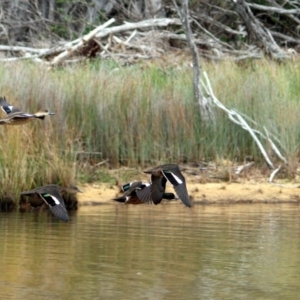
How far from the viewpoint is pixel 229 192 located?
13289mm

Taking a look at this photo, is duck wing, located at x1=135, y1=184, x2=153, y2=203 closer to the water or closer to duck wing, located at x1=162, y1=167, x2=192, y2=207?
duck wing, located at x1=162, y1=167, x2=192, y2=207

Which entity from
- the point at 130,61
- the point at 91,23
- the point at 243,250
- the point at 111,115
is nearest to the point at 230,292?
the point at 243,250

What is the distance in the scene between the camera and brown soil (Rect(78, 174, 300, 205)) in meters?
12.9

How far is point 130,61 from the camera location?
17.6m

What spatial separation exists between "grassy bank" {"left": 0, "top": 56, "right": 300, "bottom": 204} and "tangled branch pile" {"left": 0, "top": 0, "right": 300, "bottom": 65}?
7.95 ft

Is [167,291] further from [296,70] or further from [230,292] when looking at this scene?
[296,70]

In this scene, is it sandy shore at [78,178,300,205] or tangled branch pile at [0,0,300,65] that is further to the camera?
tangled branch pile at [0,0,300,65]

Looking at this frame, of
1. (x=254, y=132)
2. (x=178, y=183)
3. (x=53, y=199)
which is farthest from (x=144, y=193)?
(x=254, y=132)

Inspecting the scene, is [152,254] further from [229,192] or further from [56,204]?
[229,192]

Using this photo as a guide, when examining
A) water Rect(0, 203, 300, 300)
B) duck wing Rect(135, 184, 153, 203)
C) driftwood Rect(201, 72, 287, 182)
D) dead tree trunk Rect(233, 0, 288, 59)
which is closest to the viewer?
water Rect(0, 203, 300, 300)

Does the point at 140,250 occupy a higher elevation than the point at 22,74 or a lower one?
lower

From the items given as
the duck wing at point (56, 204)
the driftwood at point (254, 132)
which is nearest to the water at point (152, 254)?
the duck wing at point (56, 204)

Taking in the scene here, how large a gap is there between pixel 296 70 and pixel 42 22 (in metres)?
7.12

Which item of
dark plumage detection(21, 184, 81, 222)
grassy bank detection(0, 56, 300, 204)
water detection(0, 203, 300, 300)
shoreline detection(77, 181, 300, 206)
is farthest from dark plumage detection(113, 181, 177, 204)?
shoreline detection(77, 181, 300, 206)
